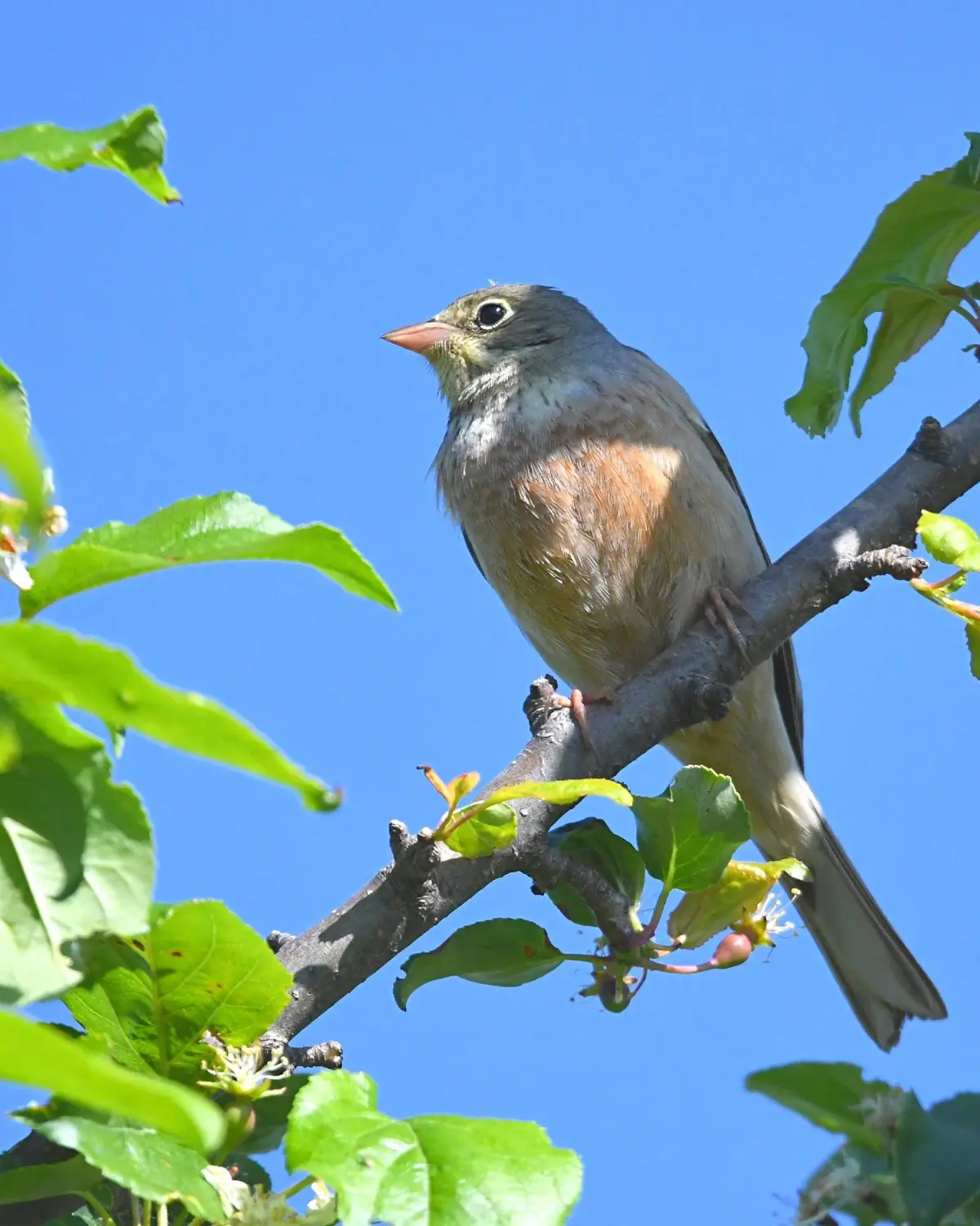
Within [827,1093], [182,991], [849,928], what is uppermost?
[849,928]

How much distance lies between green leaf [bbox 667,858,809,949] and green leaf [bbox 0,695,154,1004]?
4.91 ft

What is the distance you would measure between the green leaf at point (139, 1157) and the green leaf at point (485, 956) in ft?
2.60

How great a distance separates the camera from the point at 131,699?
0.92 meters

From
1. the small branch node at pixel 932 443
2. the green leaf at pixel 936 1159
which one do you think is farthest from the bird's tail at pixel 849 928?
the green leaf at pixel 936 1159

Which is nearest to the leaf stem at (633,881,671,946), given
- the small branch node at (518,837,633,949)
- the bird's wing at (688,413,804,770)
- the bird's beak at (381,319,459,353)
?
the small branch node at (518,837,633,949)

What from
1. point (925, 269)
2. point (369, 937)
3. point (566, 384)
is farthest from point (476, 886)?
point (566, 384)

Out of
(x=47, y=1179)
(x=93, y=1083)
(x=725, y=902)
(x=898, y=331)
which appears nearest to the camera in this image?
(x=93, y=1083)

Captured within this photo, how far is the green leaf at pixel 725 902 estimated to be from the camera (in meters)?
2.54

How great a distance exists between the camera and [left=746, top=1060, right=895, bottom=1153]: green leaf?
169 cm

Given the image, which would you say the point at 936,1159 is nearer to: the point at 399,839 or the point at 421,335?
the point at 399,839

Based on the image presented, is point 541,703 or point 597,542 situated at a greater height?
point 597,542

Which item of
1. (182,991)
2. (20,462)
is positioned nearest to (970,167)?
(182,991)

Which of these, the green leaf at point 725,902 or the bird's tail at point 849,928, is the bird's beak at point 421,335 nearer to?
the bird's tail at point 849,928

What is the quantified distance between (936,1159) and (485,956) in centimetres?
105
